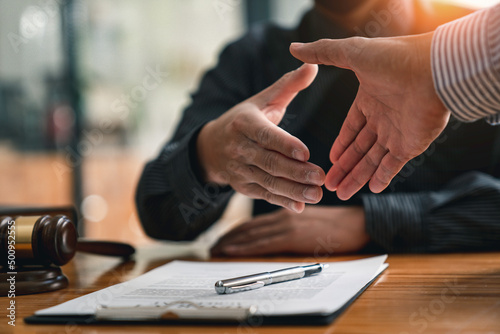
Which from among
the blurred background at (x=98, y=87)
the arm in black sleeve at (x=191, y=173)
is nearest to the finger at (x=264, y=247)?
the arm in black sleeve at (x=191, y=173)

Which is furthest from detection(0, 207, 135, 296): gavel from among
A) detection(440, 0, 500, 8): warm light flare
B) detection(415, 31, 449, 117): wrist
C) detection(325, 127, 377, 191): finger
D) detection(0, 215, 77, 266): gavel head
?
detection(440, 0, 500, 8): warm light flare

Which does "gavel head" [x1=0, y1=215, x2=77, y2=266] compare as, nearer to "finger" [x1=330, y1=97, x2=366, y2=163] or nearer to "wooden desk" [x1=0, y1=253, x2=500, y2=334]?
"wooden desk" [x1=0, y1=253, x2=500, y2=334]

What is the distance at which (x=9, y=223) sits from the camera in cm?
68

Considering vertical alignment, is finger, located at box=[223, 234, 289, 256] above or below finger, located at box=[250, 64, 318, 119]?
below

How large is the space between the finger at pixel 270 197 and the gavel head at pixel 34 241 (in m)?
0.28

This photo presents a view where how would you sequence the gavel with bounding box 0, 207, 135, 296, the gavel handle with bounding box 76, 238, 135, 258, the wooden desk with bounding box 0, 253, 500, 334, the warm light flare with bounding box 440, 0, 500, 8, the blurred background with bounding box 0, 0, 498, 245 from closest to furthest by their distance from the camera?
the wooden desk with bounding box 0, 253, 500, 334 → the gavel with bounding box 0, 207, 135, 296 → the gavel handle with bounding box 76, 238, 135, 258 → the warm light flare with bounding box 440, 0, 500, 8 → the blurred background with bounding box 0, 0, 498, 245

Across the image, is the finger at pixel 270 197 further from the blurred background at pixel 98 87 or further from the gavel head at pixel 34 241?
the blurred background at pixel 98 87

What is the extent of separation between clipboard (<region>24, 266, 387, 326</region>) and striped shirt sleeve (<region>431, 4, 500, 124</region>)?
10.0 inches

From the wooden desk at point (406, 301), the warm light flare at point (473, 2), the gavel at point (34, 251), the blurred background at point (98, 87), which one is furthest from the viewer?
the blurred background at point (98, 87)

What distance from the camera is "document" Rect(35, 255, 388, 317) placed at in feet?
1.61

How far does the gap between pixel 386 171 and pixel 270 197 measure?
7.2 inches

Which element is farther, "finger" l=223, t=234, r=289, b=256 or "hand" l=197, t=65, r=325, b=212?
"finger" l=223, t=234, r=289, b=256

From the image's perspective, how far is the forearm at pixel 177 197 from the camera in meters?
0.93

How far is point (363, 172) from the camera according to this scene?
2.30ft
